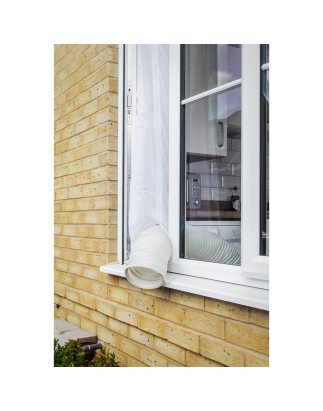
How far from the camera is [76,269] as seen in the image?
7.89 feet

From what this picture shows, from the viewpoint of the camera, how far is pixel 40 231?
0.38 metres

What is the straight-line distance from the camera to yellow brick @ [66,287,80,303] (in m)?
2.36

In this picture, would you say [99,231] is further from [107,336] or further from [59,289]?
[59,289]

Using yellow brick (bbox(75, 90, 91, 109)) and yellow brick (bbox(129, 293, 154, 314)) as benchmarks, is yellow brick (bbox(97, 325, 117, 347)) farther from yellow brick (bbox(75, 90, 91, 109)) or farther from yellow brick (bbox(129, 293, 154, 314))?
yellow brick (bbox(75, 90, 91, 109))

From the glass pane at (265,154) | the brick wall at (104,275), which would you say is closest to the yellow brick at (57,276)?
the brick wall at (104,275)

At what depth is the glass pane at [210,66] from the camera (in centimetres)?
142

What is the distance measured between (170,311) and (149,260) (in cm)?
28

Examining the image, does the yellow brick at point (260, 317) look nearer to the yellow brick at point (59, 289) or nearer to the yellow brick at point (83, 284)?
the yellow brick at point (83, 284)

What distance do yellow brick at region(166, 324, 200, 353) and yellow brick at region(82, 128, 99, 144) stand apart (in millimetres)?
1271

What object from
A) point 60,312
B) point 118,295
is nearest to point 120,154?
point 118,295

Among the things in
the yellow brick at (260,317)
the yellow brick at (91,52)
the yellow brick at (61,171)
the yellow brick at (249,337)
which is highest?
the yellow brick at (91,52)

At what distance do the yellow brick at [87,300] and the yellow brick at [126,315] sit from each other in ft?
0.99
